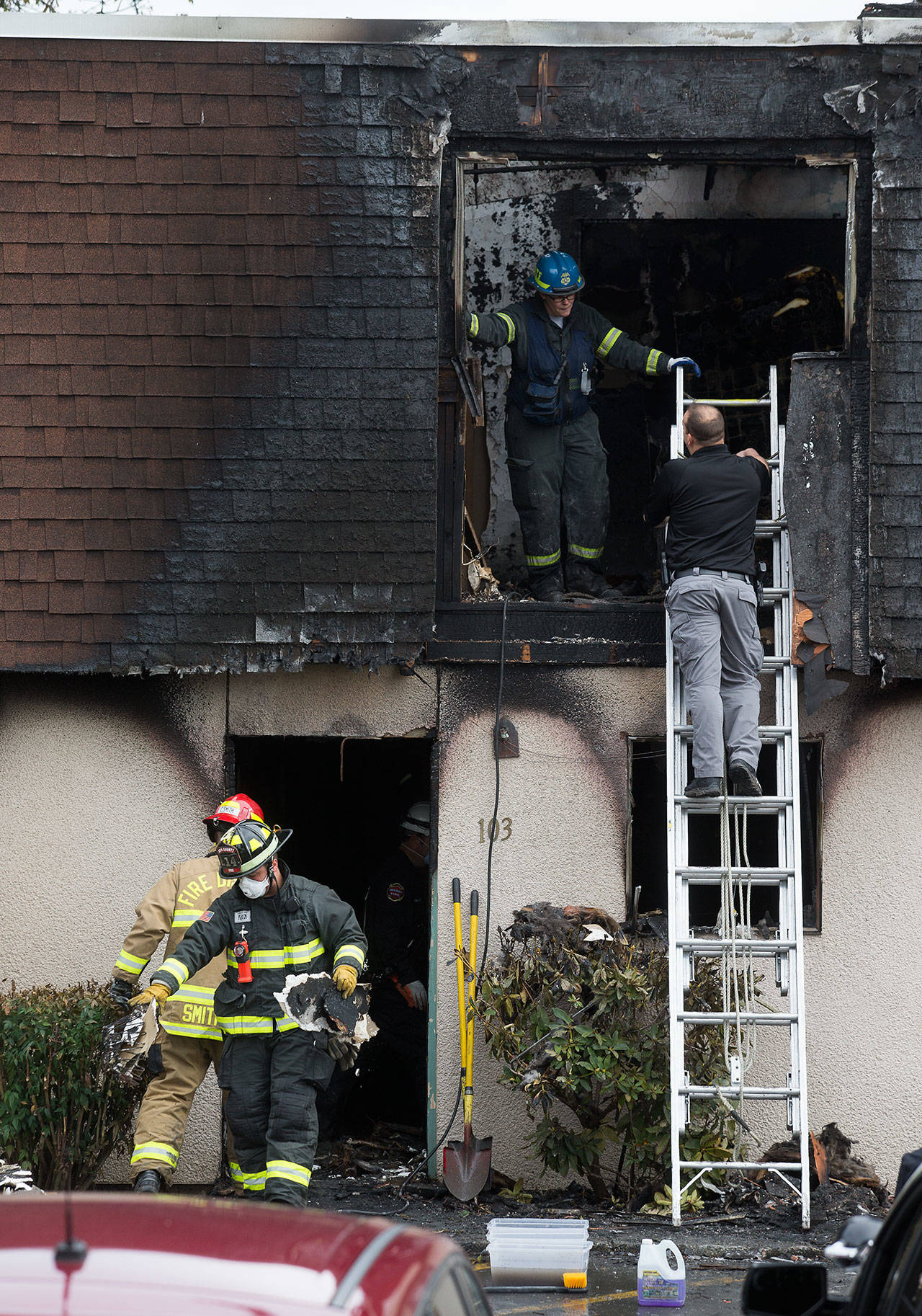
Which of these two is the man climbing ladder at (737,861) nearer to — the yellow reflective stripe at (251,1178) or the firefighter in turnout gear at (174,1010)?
the yellow reflective stripe at (251,1178)

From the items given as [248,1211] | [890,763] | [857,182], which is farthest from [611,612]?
[248,1211]

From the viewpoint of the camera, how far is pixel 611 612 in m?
7.59

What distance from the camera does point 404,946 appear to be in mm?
8539

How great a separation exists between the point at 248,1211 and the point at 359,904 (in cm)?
895

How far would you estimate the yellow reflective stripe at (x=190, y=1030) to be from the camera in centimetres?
644

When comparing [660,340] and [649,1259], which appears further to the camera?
[660,340]

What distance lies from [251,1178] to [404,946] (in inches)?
98.9

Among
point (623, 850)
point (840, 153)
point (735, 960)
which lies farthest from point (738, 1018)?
point (840, 153)

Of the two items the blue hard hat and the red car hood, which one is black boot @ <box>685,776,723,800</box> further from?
the red car hood

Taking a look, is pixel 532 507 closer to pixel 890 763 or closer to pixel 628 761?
pixel 628 761

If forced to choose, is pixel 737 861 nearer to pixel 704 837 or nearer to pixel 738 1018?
pixel 738 1018

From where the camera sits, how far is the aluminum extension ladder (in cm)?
631

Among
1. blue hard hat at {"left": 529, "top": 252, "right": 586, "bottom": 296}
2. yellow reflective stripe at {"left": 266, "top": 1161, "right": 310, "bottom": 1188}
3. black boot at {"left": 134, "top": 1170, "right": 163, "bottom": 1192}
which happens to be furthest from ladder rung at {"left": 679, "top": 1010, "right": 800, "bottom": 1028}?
blue hard hat at {"left": 529, "top": 252, "right": 586, "bottom": 296}

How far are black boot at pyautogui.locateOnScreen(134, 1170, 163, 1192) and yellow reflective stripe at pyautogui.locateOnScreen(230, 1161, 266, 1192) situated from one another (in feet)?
1.08
